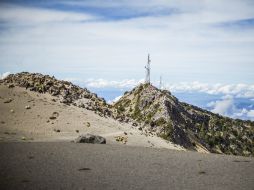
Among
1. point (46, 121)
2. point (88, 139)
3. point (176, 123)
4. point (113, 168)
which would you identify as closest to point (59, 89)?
point (46, 121)

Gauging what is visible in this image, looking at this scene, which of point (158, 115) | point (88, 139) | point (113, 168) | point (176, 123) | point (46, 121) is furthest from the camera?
point (176, 123)

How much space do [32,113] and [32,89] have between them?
17.8 ft

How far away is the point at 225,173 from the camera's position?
535 inches

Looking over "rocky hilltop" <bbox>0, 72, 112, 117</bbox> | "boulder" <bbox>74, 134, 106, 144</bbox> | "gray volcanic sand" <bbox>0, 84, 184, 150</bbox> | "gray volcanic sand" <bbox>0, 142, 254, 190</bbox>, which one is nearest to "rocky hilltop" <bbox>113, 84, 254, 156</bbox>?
"rocky hilltop" <bbox>0, 72, 112, 117</bbox>

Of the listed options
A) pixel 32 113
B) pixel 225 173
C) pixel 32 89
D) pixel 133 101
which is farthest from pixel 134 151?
pixel 133 101

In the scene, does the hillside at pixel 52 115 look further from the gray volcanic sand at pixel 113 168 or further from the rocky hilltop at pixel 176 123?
the rocky hilltop at pixel 176 123

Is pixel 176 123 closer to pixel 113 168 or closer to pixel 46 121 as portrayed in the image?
pixel 46 121

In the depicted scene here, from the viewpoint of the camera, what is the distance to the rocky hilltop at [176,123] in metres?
67.4

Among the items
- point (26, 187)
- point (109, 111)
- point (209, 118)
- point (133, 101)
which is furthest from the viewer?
point (209, 118)

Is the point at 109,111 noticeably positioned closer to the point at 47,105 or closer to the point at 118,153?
the point at 47,105

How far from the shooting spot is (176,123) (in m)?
73.5

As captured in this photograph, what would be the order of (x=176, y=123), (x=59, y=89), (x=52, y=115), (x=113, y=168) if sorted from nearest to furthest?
(x=113, y=168) → (x=52, y=115) → (x=59, y=89) → (x=176, y=123)

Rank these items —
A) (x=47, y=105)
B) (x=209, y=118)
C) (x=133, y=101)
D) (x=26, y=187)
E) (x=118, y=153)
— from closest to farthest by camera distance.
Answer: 1. (x=26, y=187)
2. (x=118, y=153)
3. (x=47, y=105)
4. (x=133, y=101)
5. (x=209, y=118)

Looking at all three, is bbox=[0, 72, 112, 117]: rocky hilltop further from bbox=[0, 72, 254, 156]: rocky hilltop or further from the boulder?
the boulder
